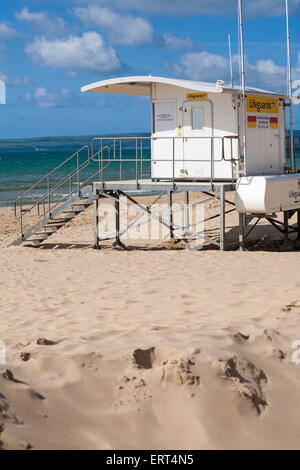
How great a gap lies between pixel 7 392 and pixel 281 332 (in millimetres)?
3188

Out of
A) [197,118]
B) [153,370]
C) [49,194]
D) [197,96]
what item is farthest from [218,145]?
[153,370]

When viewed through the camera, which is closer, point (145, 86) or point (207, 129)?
point (207, 129)

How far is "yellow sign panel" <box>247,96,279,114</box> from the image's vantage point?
51.1 feet

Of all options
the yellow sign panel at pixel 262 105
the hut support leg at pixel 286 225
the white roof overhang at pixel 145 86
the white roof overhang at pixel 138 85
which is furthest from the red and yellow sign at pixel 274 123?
the hut support leg at pixel 286 225

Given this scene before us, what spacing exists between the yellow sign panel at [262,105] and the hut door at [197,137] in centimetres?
99

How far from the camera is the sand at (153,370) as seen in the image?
4.71 m

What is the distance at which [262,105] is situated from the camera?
631 inches

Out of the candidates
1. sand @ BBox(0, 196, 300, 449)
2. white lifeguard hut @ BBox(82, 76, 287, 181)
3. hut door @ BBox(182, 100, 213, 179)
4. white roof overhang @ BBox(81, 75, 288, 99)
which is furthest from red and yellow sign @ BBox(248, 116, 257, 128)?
sand @ BBox(0, 196, 300, 449)

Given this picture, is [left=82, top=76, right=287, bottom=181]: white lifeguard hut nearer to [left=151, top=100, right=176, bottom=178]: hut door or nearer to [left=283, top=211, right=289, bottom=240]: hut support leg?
[left=151, top=100, right=176, bottom=178]: hut door

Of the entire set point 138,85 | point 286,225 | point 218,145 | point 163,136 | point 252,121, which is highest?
point 138,85

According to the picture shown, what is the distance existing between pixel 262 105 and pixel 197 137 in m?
1.96

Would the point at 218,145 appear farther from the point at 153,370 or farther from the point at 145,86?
the point at 153,370
